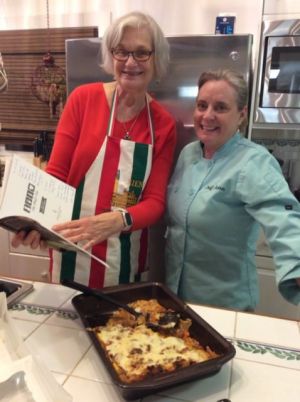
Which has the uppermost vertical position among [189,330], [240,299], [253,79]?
[253,79]

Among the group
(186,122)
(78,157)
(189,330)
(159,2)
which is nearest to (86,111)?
(78,157)

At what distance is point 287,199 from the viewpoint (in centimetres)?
93

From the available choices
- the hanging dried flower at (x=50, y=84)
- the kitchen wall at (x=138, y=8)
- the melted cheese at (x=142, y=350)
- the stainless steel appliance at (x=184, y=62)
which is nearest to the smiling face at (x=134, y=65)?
the stainless steel appliance at (x=184, y=62)

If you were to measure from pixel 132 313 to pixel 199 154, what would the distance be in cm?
58

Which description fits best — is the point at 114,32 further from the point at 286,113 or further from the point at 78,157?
the point at 286,113

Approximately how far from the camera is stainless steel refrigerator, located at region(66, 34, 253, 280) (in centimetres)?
157

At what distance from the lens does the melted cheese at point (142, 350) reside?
0.66 m

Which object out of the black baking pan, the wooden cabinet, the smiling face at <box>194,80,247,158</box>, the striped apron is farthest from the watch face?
the wooden cabinet

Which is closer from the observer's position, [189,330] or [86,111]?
[189,330]

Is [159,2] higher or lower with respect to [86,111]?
higher

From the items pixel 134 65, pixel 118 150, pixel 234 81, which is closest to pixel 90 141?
pixel 118 150

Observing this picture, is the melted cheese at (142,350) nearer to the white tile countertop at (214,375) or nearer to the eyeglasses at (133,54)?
the white tile countertop at (214,375)

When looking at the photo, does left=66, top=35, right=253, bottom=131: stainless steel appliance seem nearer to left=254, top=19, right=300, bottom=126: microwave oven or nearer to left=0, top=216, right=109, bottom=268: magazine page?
left=254, top=19, right=300, bottom=126: microwave oven

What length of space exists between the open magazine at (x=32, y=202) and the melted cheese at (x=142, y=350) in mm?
183
